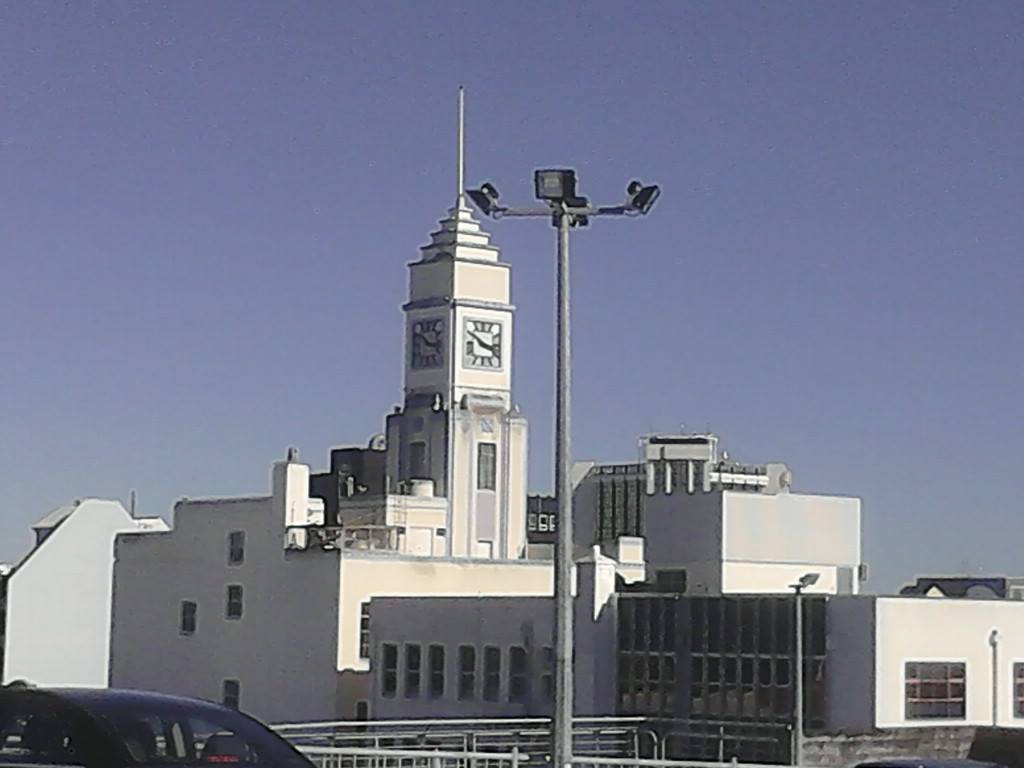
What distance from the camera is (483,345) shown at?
8856 centimetres

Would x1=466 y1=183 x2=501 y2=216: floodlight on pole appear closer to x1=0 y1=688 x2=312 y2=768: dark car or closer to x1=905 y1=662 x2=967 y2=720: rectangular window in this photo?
x1=0 y1=688 x2=312 y2=768: dark car

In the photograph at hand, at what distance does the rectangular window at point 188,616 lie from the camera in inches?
2749

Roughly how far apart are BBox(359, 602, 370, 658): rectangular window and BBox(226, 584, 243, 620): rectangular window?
5610mm

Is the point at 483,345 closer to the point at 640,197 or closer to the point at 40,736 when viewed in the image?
the point at 640,197

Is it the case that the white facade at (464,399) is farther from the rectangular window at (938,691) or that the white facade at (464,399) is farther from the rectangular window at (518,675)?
the rectangular window at (938,691)

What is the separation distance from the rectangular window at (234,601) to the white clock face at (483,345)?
22086 mm

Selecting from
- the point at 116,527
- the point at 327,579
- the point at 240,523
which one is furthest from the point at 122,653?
the point at 116,527

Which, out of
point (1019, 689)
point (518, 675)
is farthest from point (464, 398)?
point (1019, 689)

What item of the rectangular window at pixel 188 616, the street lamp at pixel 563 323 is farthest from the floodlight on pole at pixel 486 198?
the rectangular window at pixel 188 616

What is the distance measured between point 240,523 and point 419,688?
45.6 ft

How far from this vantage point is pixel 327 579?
63719mm

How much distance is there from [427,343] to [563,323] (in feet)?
216

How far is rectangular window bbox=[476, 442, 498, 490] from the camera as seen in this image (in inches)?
3420

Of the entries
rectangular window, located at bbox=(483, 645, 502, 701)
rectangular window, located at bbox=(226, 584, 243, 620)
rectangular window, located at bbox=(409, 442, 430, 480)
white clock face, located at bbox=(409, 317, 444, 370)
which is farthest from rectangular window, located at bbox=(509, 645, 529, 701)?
white clock face, located at bbox=(409, 317, 444, 370)
